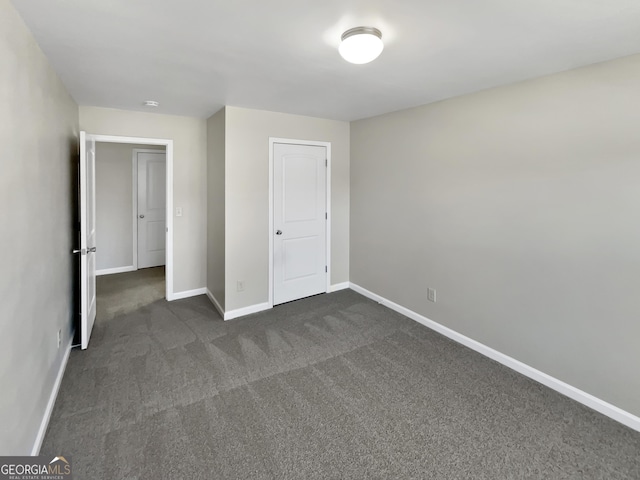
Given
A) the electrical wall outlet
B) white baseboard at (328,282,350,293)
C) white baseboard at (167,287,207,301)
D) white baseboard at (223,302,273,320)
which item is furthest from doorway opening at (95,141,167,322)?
the electrical wall outlet

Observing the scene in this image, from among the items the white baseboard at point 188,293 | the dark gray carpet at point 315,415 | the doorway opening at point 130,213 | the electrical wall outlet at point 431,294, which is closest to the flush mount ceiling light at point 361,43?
the dark gray carpet at point 315,415

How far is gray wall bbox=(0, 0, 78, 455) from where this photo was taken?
1.44 meters

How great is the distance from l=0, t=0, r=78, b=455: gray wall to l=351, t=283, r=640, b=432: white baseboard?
3.18m

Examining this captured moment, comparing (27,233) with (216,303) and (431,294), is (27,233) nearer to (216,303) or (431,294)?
(216,303)

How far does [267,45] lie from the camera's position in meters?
1.96

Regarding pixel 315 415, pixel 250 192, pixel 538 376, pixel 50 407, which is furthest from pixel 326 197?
pixel 50 407

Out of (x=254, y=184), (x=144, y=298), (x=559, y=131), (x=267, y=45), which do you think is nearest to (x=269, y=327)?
(x=254, y=184)

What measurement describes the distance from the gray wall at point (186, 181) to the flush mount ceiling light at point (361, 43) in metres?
2.85

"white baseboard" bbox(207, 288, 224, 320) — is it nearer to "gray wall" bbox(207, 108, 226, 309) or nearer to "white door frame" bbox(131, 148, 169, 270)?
"gray wall" bbox(207, 108, 226, 309)

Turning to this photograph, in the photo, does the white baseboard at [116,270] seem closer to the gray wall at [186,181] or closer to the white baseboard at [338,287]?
the gray wall at [186,181]

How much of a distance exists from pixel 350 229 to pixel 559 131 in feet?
8.77

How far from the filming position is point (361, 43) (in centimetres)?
176

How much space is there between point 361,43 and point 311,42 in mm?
328

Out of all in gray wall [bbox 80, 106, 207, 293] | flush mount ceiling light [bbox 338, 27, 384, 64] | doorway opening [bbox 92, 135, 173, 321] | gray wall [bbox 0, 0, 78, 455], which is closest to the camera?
gray wall [bbox 0, 0, 78, 455]
